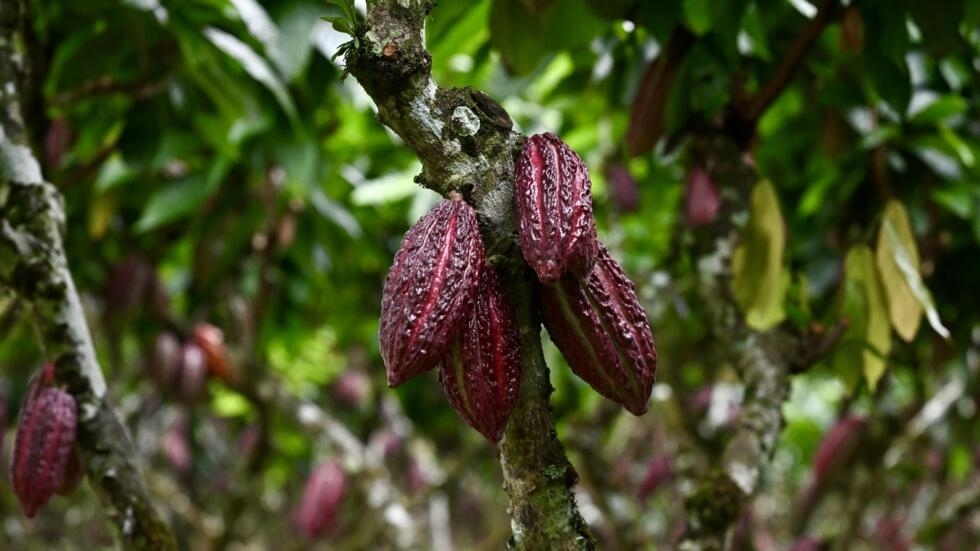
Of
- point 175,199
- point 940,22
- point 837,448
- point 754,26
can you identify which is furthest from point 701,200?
point 175,199

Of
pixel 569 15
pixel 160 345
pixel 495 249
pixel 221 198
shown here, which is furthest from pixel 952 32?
pixel 160 345

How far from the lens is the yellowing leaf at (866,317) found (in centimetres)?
118

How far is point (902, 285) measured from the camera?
1.16 meters

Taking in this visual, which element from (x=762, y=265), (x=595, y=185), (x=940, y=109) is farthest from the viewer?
(x=595, y=185)

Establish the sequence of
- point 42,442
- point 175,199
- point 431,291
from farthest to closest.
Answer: point 175,199 < point 42,442 < point 431,291

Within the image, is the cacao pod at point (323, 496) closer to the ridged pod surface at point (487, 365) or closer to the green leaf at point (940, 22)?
the green leaf at point (940, 22)

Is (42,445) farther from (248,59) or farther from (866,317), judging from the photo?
(866,317)

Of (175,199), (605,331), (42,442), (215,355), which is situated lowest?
(215,355)

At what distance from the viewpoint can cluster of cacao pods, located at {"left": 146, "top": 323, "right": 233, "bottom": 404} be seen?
2320mm

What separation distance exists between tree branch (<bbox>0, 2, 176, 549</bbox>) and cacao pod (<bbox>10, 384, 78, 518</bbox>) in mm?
25

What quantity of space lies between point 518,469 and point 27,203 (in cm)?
60

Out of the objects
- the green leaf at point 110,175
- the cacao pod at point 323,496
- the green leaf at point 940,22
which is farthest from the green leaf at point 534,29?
the cacao pod at point 323,496

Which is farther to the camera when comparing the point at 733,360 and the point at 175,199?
the point at 175,199

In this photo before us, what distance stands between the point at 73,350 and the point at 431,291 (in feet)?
1.67
